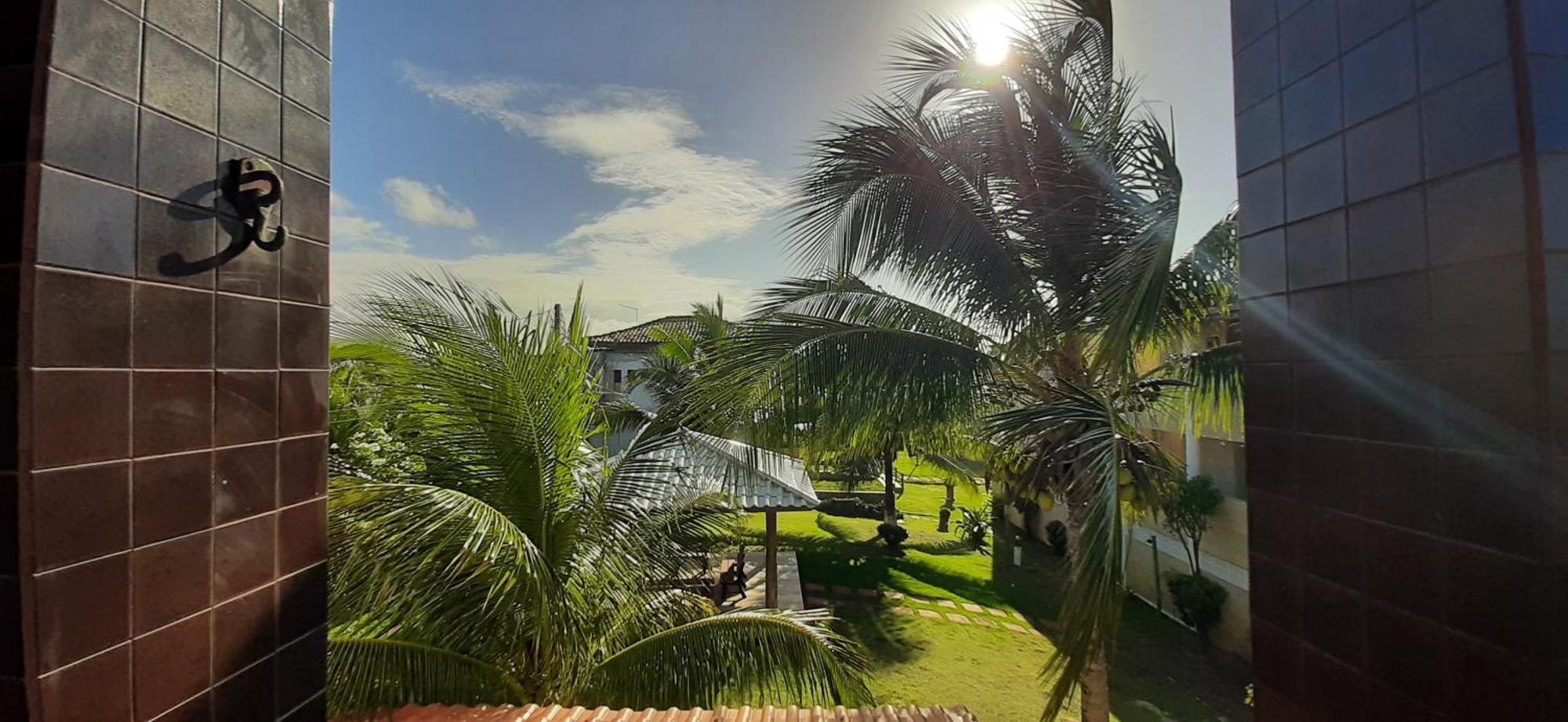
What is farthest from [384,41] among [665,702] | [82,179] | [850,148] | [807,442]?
[665,702]

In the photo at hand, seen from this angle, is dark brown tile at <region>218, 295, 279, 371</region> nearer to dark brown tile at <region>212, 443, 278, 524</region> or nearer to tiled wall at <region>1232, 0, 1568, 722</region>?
dark brown tile at <region>212, 443, 278, 524</region>

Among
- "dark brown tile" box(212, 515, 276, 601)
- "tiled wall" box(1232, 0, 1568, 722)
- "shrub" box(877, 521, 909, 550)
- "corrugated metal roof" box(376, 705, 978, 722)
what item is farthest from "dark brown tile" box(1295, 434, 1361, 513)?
"shrub" box(877, 521, 909, 550)

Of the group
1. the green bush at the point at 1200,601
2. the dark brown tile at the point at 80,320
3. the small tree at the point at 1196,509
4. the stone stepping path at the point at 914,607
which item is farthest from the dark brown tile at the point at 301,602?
the green bush at the point at 1200,601

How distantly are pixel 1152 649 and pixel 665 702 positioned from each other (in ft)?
28.4

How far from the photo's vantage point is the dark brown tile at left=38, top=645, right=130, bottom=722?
94cm

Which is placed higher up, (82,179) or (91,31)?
(91,31)

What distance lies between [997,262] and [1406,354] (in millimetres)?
3282

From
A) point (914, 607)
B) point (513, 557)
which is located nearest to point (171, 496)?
point (513, 557)

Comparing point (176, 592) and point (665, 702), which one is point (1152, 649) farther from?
point (176, 592)

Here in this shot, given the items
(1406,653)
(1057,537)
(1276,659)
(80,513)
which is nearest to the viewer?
(80,513)

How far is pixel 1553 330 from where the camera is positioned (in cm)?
99

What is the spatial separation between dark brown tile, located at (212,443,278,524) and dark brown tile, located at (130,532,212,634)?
0.07 metres

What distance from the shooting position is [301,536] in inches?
55.6

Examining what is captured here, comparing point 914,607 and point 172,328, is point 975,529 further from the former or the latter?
point 172,328
